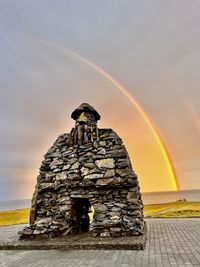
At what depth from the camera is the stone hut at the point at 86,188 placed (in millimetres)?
12547

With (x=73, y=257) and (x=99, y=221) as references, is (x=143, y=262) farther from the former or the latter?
(x=99, y=221)

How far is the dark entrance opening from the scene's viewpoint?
46.3ft

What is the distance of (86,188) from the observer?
44.7ft

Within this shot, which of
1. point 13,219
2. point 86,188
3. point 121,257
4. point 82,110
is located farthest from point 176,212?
point 121,257

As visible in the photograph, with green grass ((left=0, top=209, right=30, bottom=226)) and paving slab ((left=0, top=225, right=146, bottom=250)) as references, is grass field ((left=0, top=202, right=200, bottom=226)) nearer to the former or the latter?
green grass ((left=0, top=209, right=30, bottom=226))

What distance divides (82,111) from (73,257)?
7781 millimetres

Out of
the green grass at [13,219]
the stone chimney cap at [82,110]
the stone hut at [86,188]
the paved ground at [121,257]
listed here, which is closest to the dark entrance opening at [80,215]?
the stone hut at [86,188]

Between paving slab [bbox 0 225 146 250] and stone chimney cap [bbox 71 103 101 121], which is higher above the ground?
stone chimney cap [bbox 71 103 101 121]

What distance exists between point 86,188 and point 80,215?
2.23m

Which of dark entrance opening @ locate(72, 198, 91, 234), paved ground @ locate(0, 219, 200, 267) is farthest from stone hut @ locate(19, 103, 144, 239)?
paved ground @ locate(0, 219, 200, 267)

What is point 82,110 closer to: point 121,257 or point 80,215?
point 80,215

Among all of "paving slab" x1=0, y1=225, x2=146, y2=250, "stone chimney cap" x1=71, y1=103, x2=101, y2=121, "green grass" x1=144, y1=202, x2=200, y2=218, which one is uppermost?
"stone chimney cap" x1=71, y1=103, x2=101, y2=121

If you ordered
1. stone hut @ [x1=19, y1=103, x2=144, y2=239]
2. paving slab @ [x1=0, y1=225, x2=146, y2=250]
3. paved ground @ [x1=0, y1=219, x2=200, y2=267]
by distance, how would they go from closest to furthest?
1. paved ground @ [x1=0, y1=219, x2=200, y2=267]
2. paving slab @ [x1=0, y1=225, x2=146, y2=250]
3. stone hut @ [x1=19, y1=103, x2=144, y2=239]

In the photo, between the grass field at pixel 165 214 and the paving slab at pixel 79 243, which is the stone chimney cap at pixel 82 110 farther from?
the grass field at pixel 165 214
